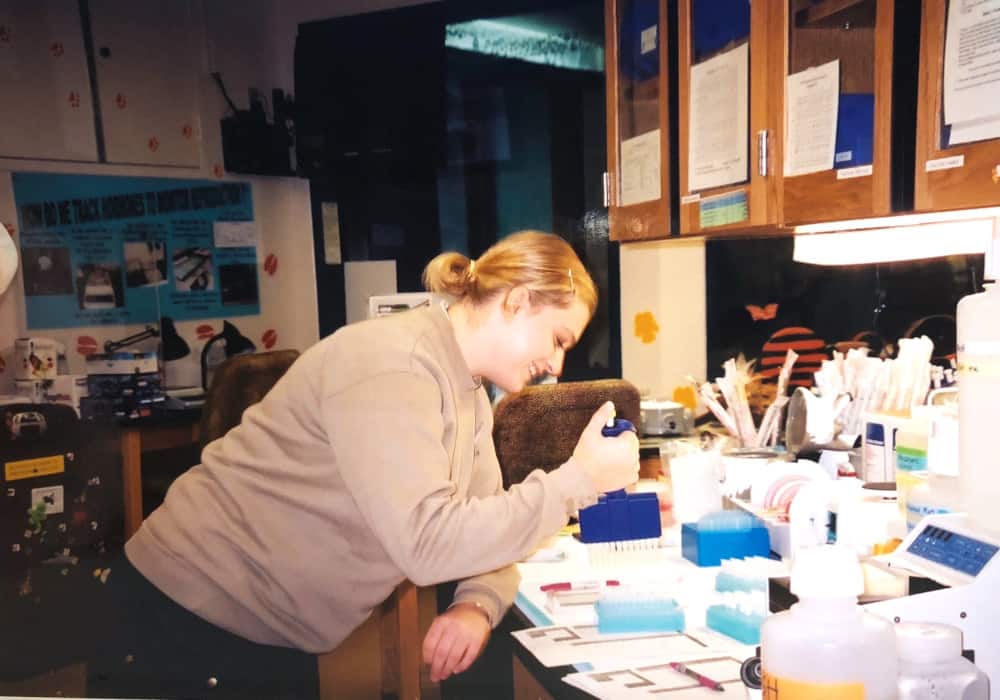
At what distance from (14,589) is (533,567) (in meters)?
2.00

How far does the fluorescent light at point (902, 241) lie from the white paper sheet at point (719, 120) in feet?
0.79

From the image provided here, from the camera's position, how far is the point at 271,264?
3172mm

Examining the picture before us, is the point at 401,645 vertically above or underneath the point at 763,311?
underneath

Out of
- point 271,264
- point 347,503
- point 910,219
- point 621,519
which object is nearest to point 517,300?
point 347,503

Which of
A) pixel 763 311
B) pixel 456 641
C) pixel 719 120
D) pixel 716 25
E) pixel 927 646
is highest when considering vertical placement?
pixel 716 25

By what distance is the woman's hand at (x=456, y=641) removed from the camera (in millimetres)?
1262

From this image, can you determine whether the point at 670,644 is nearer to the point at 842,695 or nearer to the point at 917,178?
the point at 842,695

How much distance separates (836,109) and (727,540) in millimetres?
714

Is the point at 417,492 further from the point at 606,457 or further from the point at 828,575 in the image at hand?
the point at 828,575

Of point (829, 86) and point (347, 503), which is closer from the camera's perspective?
point (347, 503)

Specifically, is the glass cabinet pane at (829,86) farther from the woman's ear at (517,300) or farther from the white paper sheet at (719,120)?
the woman's ear at (517,300)

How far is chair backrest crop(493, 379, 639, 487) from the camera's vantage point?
7.12ft

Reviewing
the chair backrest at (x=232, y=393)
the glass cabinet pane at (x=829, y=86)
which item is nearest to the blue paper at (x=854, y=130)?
the glass cabinet pane at (x=829, y=86)

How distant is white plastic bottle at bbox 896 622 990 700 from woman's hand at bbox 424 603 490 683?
68 cm
